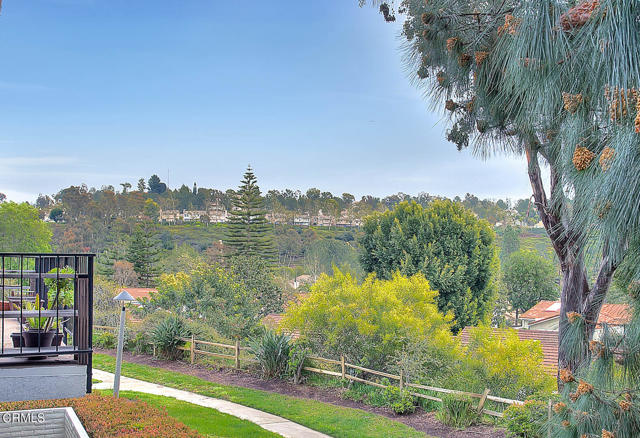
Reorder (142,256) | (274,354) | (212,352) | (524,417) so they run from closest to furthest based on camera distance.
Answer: (524,417) < (274,354) < (212,352) < (142,256)

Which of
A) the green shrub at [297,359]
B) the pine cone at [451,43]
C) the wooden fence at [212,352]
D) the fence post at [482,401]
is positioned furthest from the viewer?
the wooden fence at [212,352]

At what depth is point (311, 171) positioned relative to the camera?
2164 inches

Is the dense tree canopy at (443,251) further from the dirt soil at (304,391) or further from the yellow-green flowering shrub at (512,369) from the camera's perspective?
the yellow-green flowering shrub at (512,369)

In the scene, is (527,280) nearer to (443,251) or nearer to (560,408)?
(443,251)

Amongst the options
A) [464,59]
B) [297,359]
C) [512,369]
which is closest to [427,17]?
[464,59]

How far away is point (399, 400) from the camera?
9.26m

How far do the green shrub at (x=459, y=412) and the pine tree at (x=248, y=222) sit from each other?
29907 mm

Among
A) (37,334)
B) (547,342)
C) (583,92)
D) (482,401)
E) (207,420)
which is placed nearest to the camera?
(583,92)

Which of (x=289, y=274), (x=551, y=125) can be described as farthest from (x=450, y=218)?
(x=289, y=274)

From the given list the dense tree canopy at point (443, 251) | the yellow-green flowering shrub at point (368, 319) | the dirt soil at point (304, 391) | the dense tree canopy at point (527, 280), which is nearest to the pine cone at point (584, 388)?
the dirt soil at point (304, 391)

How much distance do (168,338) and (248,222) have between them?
2435 cm

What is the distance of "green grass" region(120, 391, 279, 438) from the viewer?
740cm

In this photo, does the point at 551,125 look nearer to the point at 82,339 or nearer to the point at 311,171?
the point at 82,339

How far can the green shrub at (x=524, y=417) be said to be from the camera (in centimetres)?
683
